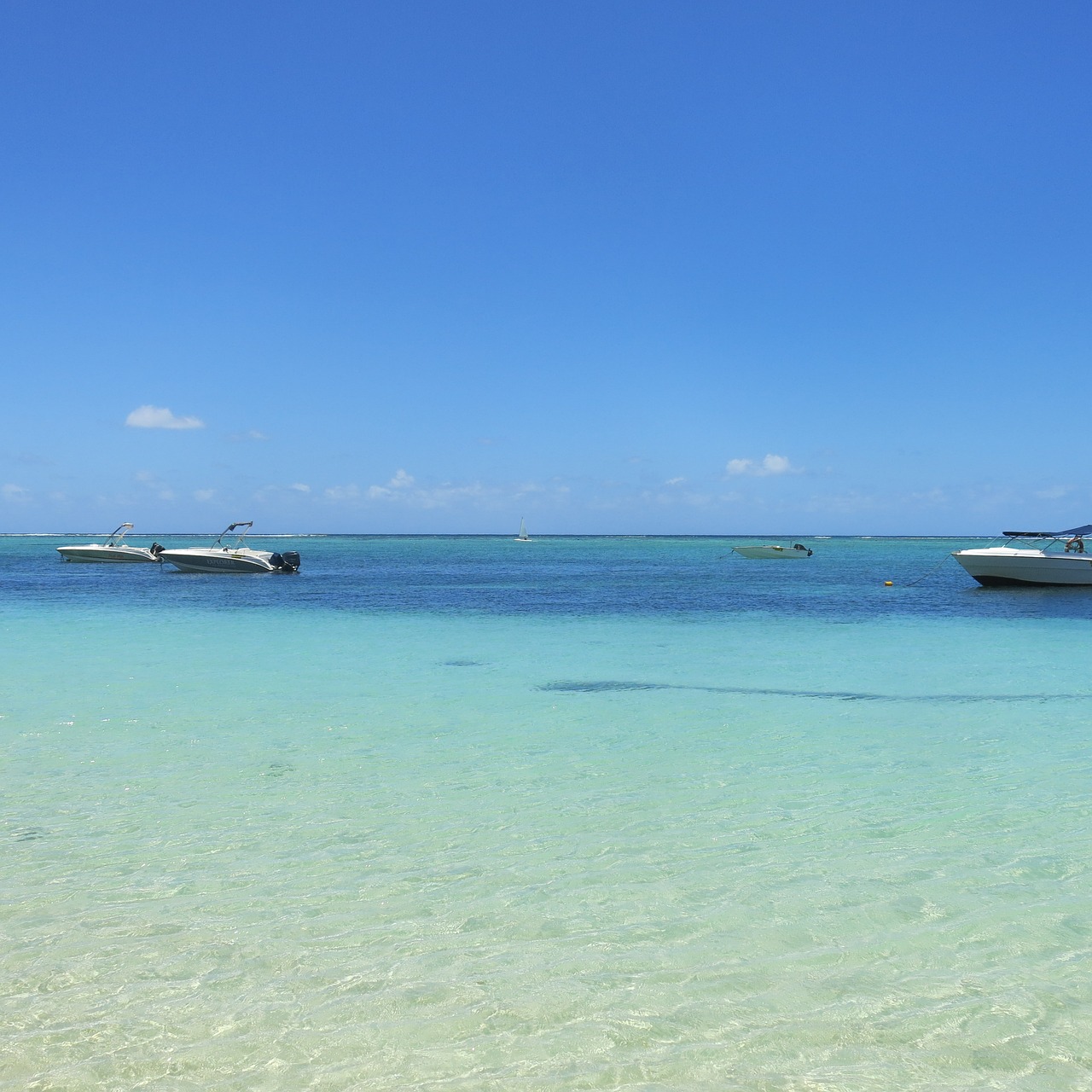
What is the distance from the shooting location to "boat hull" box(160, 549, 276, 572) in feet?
174

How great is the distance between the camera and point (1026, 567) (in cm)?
3750

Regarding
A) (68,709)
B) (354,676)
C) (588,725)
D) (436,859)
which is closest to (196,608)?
(354,676)

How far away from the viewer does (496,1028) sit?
13.2ft

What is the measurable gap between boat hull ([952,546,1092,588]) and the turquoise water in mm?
24903

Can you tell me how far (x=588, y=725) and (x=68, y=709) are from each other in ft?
22.4

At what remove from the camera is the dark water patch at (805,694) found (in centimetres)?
1346

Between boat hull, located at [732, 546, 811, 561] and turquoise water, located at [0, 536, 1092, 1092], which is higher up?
boat hull, located at [732, 546, 811, 561]

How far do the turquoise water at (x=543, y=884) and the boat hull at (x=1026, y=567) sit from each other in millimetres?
24903

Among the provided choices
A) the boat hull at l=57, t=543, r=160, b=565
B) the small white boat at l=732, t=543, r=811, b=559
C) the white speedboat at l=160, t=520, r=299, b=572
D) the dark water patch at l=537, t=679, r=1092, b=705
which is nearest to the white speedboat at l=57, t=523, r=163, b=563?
the boat hull at l=57, t=543, r=160, b=565

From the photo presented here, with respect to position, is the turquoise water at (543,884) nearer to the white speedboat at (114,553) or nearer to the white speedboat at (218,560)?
the white speedboat at (218,560)

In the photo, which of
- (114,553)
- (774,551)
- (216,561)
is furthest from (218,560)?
(774,551)

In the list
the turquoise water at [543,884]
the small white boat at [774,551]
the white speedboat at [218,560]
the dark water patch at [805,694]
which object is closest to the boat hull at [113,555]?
the white speedboat at [218,560]

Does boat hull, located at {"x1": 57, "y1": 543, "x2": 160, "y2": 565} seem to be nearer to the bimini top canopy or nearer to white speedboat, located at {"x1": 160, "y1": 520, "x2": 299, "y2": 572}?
white speedboat, located at {"x1": 160, "y1": 520, "x2": 299, "y2": 572}

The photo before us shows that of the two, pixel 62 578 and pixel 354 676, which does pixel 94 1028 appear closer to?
pixel 354 676
